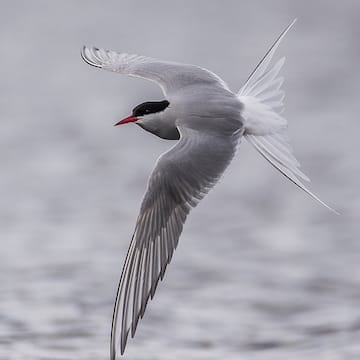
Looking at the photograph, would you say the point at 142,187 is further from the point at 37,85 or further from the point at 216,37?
the point at 216,37

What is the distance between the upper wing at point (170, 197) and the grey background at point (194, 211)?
1.68 meters

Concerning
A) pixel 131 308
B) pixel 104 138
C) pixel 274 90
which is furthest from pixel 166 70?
pixel 104 138

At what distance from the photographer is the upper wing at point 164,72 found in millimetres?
6598

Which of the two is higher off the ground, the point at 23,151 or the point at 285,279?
the point at 23,151

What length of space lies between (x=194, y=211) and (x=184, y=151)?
3923mm

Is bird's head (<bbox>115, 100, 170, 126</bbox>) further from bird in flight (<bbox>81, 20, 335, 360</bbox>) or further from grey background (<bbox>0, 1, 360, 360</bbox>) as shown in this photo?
grey background (<bbox>0, 1, 360, 360</bbox>)

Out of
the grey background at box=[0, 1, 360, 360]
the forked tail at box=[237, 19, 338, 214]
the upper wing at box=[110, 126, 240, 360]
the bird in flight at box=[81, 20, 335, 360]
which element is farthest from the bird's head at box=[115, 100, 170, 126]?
the grey background at box=[0, 1, 360, 360]

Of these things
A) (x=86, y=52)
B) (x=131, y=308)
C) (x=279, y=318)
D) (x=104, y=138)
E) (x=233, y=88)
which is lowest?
(x=131, y=308)

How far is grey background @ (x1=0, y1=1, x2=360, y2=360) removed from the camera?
26.2 ft

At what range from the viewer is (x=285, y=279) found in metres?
8.77

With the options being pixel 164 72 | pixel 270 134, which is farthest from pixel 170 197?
pixel 164 72

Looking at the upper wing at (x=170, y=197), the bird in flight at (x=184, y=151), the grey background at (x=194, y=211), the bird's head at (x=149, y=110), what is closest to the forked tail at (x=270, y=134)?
the bird in flight at (x=184, y=151)

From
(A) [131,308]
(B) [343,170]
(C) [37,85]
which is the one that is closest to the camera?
(A) [131,308]

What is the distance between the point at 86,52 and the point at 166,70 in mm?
865
